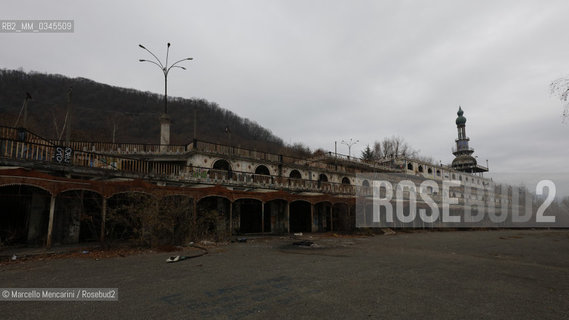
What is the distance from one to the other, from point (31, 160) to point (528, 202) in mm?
78468

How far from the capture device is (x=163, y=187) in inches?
575

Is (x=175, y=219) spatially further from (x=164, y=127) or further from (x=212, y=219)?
(x=164, y=127)

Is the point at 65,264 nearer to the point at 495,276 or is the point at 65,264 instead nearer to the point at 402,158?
the point at 495,276

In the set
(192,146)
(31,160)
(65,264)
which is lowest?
(65,264)

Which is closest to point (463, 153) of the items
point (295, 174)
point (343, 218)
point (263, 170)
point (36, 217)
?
point (295, 174)

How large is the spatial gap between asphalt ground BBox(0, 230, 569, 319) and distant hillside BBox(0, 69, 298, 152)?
2880 centimetres

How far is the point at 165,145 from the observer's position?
24.1 metres

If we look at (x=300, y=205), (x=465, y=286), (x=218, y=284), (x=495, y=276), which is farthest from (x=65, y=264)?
(x=300, y=205)

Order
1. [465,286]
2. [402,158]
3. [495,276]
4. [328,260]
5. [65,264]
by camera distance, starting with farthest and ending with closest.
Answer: [402,158]
[328,260]
[65,264]
[495,276]
[465,286]

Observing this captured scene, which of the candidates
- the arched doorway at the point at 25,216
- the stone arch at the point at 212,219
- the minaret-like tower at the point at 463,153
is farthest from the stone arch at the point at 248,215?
the minaret-like tower at the point at 463,153

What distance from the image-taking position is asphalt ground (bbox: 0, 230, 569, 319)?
4.91m

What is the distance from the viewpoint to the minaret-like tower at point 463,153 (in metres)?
70.1

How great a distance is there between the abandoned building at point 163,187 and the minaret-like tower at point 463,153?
1620 inches

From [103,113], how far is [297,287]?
57.9 meters
